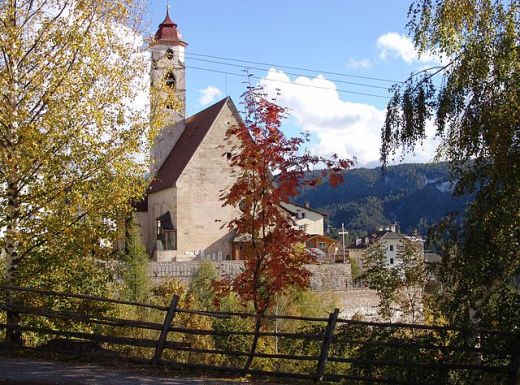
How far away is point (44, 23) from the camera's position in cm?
1552

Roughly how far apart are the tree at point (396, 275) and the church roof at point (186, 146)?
31.5 metres

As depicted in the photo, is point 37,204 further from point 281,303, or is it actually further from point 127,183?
point 281,303

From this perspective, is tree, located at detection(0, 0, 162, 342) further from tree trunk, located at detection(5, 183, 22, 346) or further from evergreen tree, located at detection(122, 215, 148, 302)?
evergreen tree, located at detection(122, 215, 148, 302)

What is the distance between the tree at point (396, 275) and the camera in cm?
2525

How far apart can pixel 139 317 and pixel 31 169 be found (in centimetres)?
2168

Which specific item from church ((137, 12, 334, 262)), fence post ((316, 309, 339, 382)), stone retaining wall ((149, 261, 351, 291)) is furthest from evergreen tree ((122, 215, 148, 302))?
fence post ((316, 309, 339, 382))

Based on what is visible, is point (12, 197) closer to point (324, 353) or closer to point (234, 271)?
point (324, 353)

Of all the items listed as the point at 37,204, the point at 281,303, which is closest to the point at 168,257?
the point at 281,303

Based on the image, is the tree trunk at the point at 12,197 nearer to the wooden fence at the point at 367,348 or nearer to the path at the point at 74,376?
the wooden fence at the point at 367,348

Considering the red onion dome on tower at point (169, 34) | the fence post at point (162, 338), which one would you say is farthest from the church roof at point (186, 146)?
the fence post at point (162, 338)

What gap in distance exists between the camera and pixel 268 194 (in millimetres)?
14023

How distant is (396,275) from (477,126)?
15.4 meters

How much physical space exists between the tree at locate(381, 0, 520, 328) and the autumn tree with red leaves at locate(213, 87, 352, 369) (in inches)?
100

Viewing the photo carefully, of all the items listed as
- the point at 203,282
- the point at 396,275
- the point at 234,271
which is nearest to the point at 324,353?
the point at 396,275
